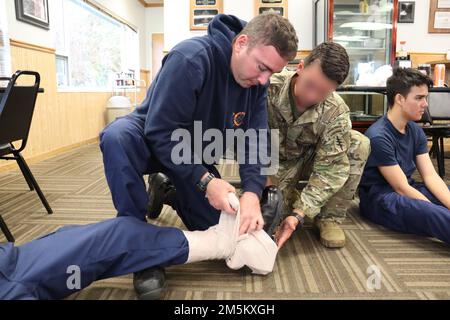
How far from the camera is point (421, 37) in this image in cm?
387

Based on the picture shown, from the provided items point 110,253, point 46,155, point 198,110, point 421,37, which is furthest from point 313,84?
point 421,37

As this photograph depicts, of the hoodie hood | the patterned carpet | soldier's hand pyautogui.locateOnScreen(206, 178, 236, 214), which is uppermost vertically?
the hoodie hood

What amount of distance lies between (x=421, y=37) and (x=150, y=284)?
4040mm

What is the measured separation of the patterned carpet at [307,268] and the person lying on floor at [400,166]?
0.08 metres

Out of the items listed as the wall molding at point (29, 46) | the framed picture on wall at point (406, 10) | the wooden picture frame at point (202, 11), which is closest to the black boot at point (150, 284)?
the wall molding at point (29, 46)

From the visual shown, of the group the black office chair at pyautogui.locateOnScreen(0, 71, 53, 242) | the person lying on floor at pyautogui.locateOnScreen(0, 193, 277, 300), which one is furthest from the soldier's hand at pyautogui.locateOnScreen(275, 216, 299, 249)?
the black office chair at pyautogui.locateOnScreen(0, 71, 53, 242)

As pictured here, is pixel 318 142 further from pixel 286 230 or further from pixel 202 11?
pixel 202 11

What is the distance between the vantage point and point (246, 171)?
1.20 meters

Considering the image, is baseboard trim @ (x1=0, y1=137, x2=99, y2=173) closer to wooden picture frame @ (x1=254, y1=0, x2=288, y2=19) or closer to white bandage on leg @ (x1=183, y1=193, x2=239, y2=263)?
white bandage on leg @ (x1=183, y1=193, x2=239, y2=263)

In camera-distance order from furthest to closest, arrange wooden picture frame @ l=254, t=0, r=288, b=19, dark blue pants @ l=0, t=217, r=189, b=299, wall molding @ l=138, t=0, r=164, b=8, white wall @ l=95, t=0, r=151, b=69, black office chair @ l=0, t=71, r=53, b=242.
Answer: wall molding @ l=138, t=0, r=164, b=8 < white wall @ l=95, t=0, r=151, b=69 < wooden picture frame @ l=254, t=0, r=288, b=19 < black office chair @ l=0, t=71, r=53, b=242 < dark blue pants @ l=0, t=217, r=189, b=299

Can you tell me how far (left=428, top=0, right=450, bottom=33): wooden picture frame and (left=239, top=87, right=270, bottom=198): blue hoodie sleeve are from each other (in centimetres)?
350

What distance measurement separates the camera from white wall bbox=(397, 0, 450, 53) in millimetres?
3857

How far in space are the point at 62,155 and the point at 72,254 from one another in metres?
2.87
